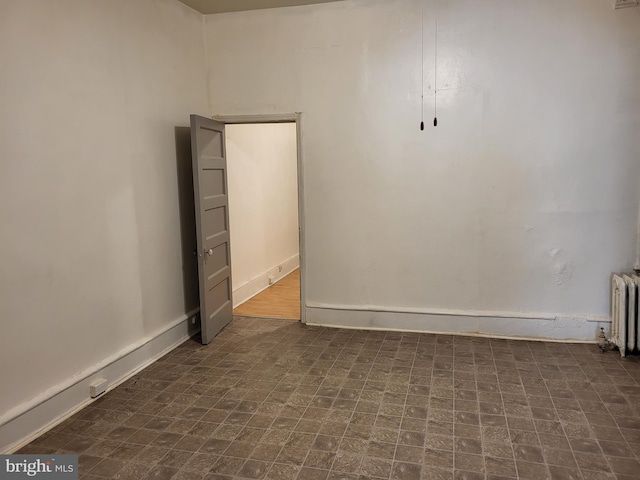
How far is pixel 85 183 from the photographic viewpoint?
331 centimetres

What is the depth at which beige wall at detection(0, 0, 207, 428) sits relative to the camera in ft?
9.16

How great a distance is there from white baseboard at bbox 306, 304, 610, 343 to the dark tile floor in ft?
0.50

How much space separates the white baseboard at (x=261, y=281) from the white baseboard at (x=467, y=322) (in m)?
1.15

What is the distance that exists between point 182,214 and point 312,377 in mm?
1992

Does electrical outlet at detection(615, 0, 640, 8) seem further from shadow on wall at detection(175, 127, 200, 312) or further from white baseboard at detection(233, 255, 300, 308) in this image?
white baseboard at detection(233, 255, 300, 308)

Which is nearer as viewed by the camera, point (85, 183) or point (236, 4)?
point (85, 183)

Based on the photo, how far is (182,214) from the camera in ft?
15.0

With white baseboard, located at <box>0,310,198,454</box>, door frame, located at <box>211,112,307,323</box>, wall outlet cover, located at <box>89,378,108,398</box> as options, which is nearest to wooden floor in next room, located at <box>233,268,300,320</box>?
door frame, located at <box>211,112,307,323</box>

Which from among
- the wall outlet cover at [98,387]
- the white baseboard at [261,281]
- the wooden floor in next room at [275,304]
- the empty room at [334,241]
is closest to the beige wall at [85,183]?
the empty room at [334,241]

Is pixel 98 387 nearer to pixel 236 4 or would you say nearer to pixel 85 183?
pixel 85 183

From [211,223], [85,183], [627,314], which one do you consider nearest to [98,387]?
[85,183]

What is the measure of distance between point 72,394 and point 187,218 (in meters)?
1.93

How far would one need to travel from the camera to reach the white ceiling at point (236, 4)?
451 cm

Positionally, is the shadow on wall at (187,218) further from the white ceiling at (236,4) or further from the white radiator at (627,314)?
the white radiator at (627,314)
